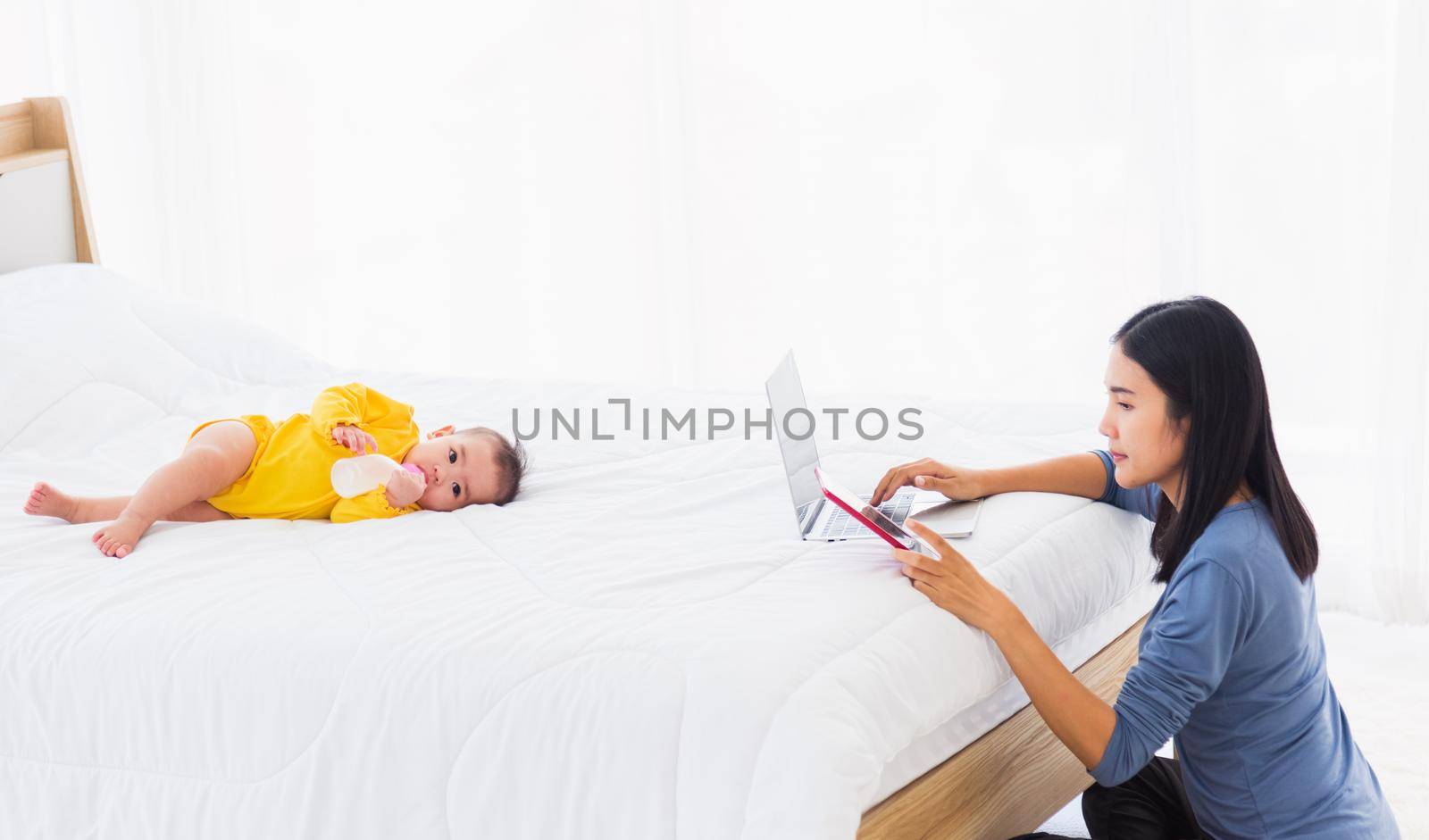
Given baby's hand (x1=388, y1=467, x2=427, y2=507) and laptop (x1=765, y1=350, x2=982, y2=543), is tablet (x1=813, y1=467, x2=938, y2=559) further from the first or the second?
baby's hand (x1=388, y1=467, x2=427, y2=507)

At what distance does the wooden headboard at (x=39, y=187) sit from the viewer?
2750 mm

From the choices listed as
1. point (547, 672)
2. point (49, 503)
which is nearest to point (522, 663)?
point (547, 672)

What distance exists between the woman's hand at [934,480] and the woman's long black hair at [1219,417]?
391 mm

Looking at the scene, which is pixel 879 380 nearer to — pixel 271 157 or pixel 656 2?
pixel 656 2

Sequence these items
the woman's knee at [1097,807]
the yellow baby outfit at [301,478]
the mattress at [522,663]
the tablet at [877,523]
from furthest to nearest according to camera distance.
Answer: the yellow baby outfit at [301,478] → the woman's knee at [1097,807] → the tablet at [877,523] → the mattress at [522,663]

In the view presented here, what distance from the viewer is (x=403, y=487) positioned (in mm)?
1883

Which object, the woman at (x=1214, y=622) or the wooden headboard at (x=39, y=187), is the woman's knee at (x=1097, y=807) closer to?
the woman at (x=1214, y=622)

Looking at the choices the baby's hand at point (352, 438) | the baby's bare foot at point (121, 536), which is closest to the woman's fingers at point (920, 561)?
the baby's hand at point (352, 438)

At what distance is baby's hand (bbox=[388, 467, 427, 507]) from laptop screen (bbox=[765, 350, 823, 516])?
0.54 m

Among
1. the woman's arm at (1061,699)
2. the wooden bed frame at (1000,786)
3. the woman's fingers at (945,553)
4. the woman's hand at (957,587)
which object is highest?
the woman's fingers at (945,553)

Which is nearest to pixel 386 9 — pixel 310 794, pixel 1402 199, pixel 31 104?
pixel 31 104

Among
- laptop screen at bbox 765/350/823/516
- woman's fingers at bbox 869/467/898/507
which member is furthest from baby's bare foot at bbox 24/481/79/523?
woman's fingers at bbox 869/467/898/507

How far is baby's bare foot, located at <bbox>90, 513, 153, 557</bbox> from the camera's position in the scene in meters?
1.70

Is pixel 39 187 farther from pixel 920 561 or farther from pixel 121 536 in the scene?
pixel 920 561
